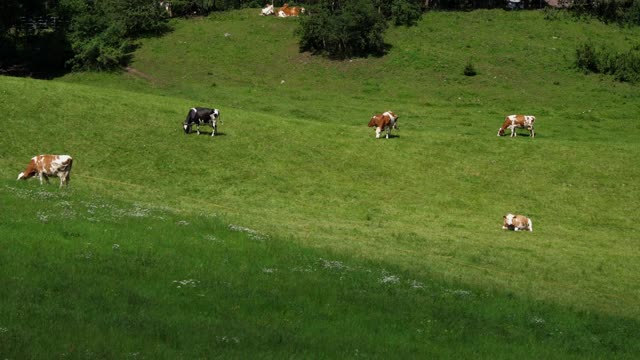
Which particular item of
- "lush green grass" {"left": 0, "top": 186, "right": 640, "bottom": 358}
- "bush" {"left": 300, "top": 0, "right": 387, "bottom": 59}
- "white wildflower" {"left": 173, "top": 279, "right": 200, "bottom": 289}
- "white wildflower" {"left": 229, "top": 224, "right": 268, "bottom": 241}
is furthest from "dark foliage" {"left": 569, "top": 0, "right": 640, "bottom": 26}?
"white wildflower" {"left": 173, "top": 279, "right": 200, "bottom": 289}

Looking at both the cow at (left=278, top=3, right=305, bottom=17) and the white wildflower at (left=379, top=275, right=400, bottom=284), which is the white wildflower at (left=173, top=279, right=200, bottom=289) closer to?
the white wildflower at (left=379, top=275, right=400, bottom=284)

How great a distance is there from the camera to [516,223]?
1350 inches

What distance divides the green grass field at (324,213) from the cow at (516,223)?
25.6 inches

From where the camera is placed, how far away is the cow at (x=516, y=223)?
34.3m

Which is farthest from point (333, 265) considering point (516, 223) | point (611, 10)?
point (611, 10)

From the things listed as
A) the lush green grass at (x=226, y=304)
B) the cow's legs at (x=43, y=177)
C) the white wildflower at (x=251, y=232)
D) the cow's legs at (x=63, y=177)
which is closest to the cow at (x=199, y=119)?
the cow's legs at (x=43, y=177)

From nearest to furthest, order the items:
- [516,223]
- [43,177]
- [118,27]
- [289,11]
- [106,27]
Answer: [43,177]
[516,223]
[106,27]
[118,27]
[289,11]

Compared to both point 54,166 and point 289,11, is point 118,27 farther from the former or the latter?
point 54,166

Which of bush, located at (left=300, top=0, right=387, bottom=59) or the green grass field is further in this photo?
bush, located at (left=300, top=0, right=387, bottom=59)

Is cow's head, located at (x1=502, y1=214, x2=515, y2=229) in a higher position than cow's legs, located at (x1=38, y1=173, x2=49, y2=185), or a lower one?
lower

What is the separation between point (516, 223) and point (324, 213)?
26.7ft

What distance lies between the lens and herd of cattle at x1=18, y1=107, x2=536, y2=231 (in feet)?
104

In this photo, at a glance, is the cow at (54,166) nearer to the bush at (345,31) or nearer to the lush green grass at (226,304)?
the lush green grass at (226,304)

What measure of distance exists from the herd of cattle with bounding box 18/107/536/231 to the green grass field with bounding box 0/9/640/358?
89 cm
